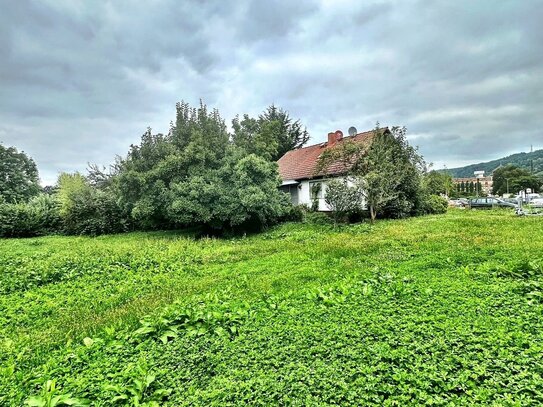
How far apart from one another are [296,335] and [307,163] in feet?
64.6

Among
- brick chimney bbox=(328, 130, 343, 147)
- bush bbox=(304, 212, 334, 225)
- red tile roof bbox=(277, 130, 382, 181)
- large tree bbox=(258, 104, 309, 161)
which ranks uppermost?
large tree bbox=(258, 104, 309, 161)

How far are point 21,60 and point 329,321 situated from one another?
50.8 ft

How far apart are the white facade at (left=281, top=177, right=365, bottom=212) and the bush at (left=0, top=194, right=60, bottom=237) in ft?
52.6

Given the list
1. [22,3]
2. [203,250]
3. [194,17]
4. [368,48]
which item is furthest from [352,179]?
[22,3]

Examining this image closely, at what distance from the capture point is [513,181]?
6334 cm

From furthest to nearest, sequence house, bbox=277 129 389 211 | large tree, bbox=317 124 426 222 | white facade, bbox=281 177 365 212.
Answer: white facade, bbox=281 177 365 212 → house, bbox=277 129 389 211 → large tree, bbox=317 124 426 222

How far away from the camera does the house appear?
61.0ft

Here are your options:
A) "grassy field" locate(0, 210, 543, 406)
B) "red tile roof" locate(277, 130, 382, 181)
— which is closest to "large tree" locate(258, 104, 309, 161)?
"red tile roof" locate(277, 130, 382, 181)

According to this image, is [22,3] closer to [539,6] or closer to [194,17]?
[194,17]

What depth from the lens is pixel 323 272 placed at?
20.6 feet

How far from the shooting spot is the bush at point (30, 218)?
18406mm

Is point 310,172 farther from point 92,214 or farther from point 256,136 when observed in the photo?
point 92,214

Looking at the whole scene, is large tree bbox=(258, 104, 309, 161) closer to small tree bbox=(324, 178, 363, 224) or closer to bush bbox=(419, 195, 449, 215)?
bush bbox=(419, 195, 449, 215)

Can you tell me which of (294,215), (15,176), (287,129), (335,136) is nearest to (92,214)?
(294,215)
